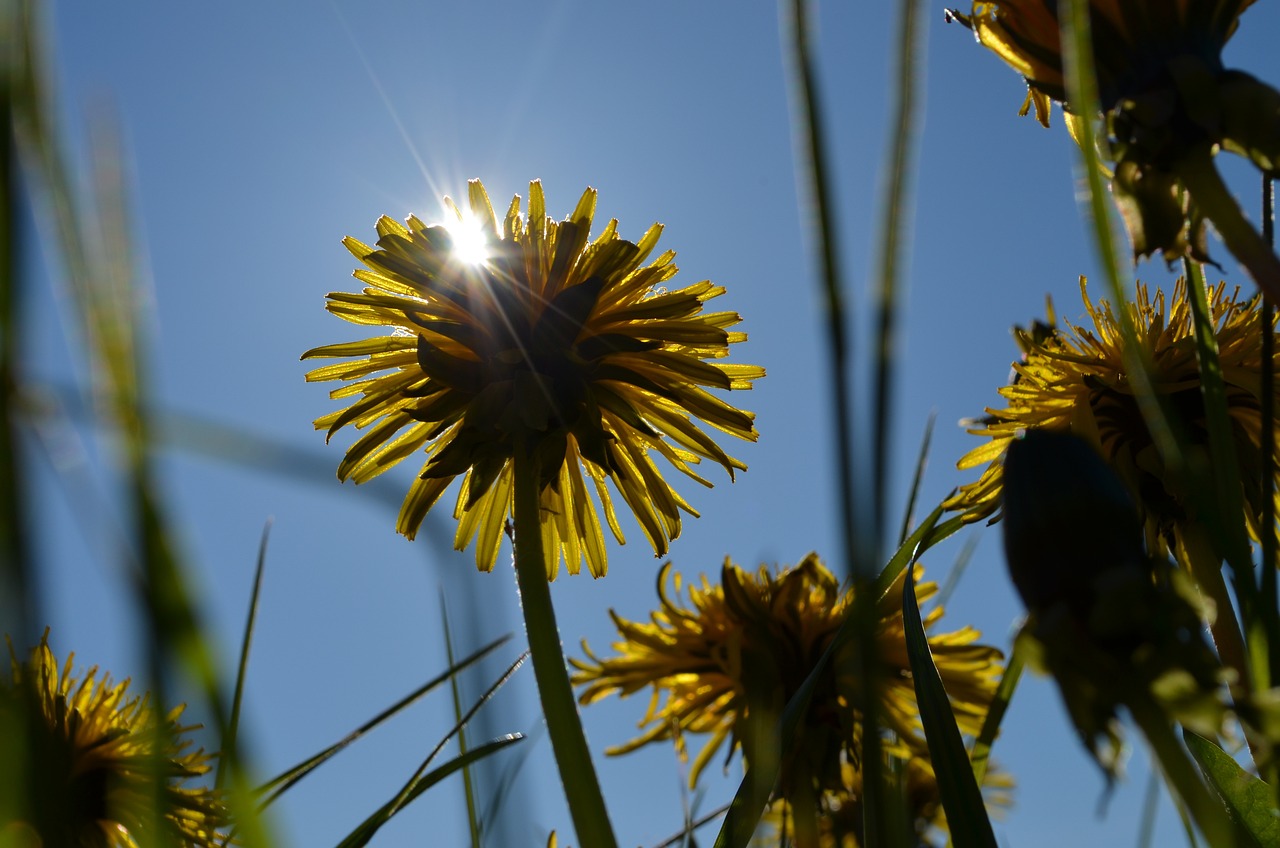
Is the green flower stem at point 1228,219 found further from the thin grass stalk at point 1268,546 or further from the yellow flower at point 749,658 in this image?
the yellow flower at point 749,658

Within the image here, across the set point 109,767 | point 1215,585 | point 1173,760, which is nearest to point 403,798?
point 1173,760

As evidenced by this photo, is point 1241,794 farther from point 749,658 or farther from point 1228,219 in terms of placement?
point 749,658

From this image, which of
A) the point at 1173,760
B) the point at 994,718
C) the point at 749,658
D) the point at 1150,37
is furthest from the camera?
the point at 749,658

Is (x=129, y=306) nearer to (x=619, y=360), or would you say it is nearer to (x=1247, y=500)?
(x=619, y=360)

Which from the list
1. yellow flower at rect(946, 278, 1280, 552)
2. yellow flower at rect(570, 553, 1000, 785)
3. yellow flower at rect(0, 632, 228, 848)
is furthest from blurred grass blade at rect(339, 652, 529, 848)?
yellow flower at rect(570, 553, 1000, 785)

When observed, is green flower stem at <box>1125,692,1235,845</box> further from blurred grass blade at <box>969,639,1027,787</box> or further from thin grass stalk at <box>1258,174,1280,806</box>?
blurred grass blade at <box>969,639,1027,787</box>

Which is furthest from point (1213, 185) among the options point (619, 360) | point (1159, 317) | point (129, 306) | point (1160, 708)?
point (1159, 317)
